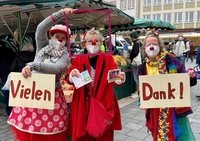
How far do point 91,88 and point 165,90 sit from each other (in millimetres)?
748

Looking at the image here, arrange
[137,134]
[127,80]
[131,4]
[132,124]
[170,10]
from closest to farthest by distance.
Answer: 1. [137,134]
2. [132,124]
3. [127,80]
4. [170,10]
5. [131,4]

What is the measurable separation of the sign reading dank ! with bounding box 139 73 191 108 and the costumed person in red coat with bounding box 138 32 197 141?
173 millimetres

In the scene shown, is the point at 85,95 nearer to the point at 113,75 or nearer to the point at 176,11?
the point at 113,75

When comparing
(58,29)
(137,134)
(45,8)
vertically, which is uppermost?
(45,8)

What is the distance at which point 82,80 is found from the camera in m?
2.52

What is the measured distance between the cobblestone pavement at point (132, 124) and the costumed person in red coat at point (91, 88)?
5.63ft

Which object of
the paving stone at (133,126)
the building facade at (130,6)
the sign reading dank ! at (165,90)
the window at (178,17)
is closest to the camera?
the sign reading dank ! at (165,90)

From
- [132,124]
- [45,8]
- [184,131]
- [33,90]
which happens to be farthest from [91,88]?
[45,8]

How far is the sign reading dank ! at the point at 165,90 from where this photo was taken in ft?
8.35

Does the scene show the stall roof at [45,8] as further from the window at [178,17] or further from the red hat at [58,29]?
the window at [178,17]

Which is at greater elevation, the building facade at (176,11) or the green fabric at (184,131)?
the building facade at (176,11)

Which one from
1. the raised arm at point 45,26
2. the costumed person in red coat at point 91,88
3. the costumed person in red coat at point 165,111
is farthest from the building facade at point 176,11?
the raised arm at point 45,26

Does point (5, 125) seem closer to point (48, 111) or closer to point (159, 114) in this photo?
point (48, 111)

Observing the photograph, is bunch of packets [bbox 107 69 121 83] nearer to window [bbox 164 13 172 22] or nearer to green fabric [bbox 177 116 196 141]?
green fabric [bbox 177 116 196 141]
